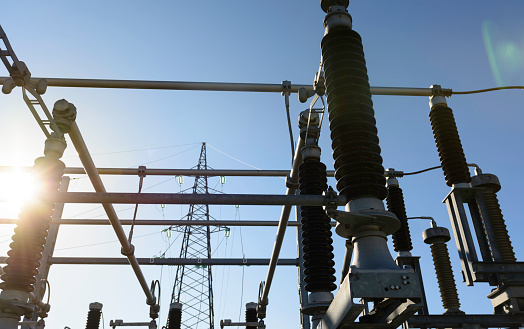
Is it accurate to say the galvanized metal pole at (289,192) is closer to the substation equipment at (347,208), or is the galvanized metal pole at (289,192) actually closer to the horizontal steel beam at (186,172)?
the substation equipment at (347,208)

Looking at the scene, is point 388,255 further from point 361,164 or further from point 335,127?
point 335,127

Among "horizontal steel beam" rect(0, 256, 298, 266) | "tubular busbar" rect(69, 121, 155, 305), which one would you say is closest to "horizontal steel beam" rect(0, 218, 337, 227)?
"horizontal steel beam" rect(0, 256, 298, 266)

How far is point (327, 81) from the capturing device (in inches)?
151

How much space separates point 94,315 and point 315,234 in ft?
32.2

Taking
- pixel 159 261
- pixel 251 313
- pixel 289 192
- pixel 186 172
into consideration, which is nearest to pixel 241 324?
pixel 251 313

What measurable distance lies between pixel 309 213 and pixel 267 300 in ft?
24.7

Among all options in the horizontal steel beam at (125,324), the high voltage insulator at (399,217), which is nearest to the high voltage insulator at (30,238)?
the high voltage insulator at (399,217)

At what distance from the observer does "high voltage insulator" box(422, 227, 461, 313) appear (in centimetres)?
751

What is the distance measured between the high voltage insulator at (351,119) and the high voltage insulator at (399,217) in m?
4.41

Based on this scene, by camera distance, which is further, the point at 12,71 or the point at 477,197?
the point at 477,197

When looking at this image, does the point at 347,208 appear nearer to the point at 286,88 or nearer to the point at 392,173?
the point at 286,88

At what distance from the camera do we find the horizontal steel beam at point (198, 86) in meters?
6.64

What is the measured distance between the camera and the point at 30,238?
4.87m

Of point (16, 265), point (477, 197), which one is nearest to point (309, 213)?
point (477, 197)
